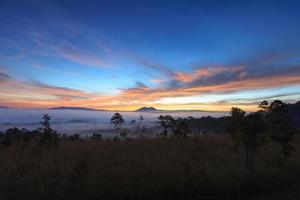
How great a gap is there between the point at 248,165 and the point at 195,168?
256 cm

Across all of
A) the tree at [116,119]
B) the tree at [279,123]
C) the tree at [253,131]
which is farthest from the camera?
the tree at [116,119]

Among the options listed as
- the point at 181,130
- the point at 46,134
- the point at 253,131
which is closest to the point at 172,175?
the point at 253,131

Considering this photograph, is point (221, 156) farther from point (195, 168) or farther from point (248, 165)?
point (195, 168)

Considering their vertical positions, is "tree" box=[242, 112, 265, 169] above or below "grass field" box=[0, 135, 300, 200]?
above

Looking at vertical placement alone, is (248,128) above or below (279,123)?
below

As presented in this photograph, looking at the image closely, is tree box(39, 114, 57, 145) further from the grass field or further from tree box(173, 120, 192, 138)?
tree box(173, 120, 192, 138)

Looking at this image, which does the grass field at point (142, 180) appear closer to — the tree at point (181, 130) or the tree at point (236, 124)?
the tree at point (236, 124)

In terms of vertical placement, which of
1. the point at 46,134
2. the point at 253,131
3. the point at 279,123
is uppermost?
the point at 279,123

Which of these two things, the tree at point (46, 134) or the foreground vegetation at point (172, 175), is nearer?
the foreground vegetation at point (172, 175)

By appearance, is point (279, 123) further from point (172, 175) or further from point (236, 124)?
point (172, 175)

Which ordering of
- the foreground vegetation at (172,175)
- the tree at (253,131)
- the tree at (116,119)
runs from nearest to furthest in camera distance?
1. the foreground vegetation at (172,175)
2. the tree at (253,131)
3. the tree at (116,119)

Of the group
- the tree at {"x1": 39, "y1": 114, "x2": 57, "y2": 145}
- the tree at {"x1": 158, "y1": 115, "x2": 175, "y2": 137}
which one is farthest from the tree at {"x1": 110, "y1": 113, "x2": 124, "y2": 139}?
the tree at {"x1": 39, "y1": 114, "x2": 57, "y2": 145}

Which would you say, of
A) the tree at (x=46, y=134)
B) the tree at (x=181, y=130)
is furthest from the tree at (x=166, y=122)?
the tree at (x=46, y=134)

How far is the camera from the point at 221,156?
47.5ft
